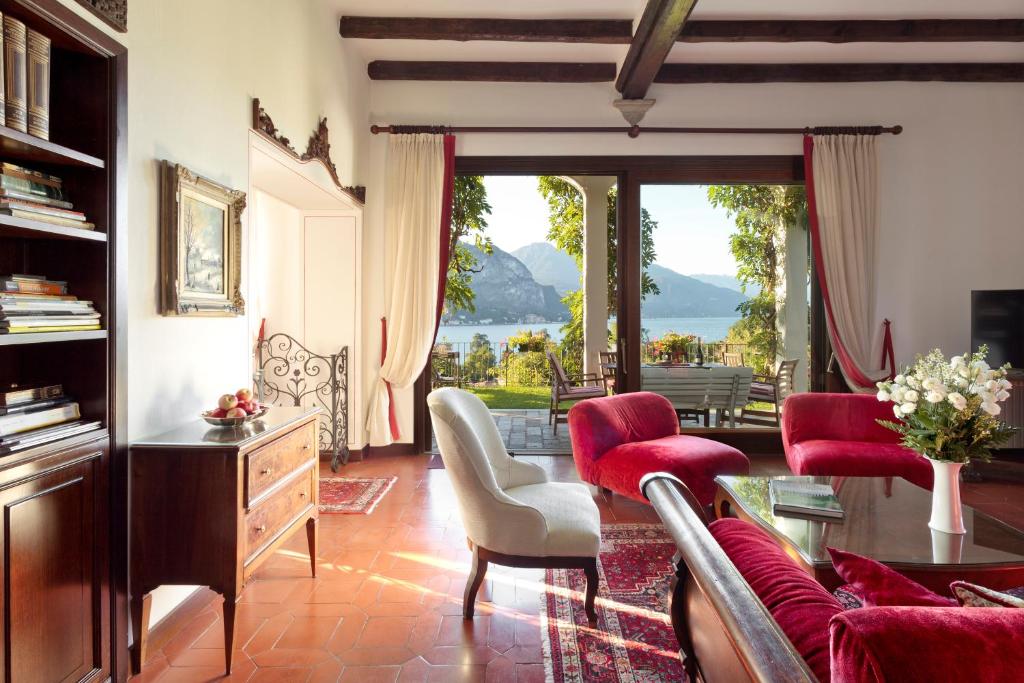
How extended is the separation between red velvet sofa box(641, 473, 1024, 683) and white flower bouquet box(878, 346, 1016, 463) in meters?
1.45

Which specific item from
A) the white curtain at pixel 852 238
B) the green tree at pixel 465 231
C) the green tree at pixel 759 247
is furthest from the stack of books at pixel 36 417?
the white curtain at pixel 852 238

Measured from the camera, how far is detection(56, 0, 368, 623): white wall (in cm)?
218

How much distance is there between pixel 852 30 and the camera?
4.45m

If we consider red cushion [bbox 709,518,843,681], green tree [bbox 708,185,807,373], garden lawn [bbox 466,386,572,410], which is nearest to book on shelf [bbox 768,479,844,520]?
red cushion [bbox 709,518,843,681]

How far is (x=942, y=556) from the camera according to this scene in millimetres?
2109

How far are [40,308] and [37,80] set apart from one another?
647mm

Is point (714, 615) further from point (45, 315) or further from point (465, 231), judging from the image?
point (465, 231)

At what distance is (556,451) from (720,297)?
6.90 feet

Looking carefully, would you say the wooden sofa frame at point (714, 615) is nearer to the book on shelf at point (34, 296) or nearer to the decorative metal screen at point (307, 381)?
the book on shelf at point (34, 296)

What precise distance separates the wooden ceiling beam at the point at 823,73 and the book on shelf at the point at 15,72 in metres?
4.63

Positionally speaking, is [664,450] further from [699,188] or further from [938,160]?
[938,160]

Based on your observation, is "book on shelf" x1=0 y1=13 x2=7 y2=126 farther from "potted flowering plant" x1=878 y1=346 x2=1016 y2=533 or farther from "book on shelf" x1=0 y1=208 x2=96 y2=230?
"potted flowering plant" x1=878 y1=346 x2=1016 y2=533

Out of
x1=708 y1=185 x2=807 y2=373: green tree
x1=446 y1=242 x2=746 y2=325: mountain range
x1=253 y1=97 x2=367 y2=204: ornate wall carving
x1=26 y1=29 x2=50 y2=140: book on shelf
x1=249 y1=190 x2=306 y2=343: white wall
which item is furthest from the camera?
x1=446 y1=242 x2=746 y2=325: mountain range

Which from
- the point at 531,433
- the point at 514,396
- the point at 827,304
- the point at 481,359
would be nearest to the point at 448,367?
the point at 481,359
